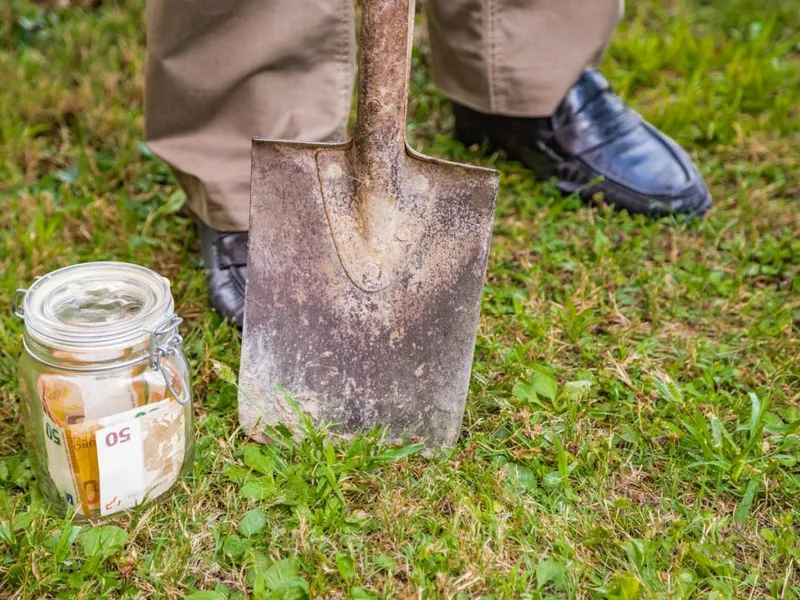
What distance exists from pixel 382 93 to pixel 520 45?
0.90 metres

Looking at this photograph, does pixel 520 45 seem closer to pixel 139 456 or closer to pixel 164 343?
pixel 164 343

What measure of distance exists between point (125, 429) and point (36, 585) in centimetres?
25

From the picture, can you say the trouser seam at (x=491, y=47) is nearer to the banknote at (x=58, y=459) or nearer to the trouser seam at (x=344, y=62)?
the trouser seam at (x=344, y=62)

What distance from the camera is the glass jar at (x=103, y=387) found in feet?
4.09

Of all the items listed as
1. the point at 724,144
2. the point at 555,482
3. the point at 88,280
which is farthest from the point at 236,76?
the point at 724,144

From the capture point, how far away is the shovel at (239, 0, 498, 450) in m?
1.41

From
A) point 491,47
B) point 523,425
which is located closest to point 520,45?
point 491,47

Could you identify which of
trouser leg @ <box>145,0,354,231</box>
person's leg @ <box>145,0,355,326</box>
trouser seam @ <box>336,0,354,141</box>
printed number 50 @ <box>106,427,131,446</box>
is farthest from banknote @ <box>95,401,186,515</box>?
trouser seam @ <box>336,0,354,141</box>

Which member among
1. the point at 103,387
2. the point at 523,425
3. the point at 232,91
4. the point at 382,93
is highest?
the point at 382,93

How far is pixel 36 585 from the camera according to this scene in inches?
47.7

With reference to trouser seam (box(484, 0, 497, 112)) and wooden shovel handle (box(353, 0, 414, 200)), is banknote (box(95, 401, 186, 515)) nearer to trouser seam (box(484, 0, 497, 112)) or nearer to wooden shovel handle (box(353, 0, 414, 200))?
wooden shovel handle (box(353, 0, 414, 200))

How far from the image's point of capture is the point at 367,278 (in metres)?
1.44

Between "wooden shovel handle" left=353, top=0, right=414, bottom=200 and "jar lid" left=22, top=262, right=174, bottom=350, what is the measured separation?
1.30ft

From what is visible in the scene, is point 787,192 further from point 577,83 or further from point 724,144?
point 577,83
